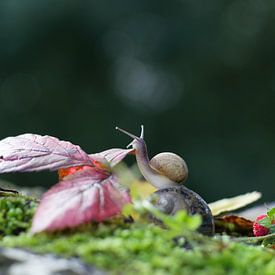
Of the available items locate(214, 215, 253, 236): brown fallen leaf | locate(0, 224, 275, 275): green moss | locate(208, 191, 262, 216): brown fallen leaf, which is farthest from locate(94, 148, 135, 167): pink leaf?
locate(208, 191, 262, 216): brown fallen leaf

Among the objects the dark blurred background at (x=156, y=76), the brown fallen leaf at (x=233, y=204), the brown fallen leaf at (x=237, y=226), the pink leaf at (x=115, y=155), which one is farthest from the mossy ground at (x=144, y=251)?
the dark blurred background at (x=156, y=76)

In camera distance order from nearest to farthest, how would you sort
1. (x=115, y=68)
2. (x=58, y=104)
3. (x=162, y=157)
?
(x=162, y=157) → (x=58, y=104) → (x=115, y=68)

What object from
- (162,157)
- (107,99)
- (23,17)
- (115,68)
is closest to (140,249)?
(162,157)

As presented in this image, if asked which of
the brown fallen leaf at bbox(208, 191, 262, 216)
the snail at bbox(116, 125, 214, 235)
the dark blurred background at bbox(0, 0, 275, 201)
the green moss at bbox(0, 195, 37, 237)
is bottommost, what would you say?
the dark blurred background at bbox(0, 0, 275, 201)

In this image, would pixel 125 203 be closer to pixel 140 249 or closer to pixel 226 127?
pixel 140 249

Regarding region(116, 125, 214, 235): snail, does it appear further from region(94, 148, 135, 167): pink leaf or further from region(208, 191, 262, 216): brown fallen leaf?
region(208, 191, 262, 216): brown fallen leaf

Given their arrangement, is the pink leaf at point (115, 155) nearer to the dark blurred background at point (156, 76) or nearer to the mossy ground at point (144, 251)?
the mossy ground at point (144, 251)

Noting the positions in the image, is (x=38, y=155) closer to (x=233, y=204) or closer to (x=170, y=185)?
(x=170, y=185)

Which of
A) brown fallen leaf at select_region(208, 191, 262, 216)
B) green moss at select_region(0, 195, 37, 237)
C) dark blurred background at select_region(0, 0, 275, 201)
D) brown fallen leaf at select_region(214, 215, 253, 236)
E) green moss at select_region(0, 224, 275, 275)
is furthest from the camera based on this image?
dark blurred background at select_region(0, 0, 275, 201)
